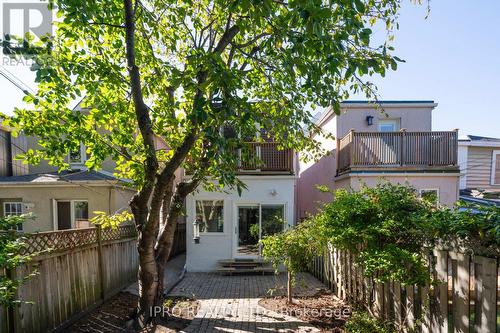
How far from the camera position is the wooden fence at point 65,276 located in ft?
13.2

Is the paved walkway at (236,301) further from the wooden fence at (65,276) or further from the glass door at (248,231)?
the wooden fence at (65,276)

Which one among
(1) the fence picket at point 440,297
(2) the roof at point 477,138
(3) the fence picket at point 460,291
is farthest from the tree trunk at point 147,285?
(2) the roof at point 477,138

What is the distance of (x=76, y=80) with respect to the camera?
13.8 ft

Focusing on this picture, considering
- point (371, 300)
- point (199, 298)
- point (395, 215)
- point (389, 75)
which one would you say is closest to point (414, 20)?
point (389, 75)

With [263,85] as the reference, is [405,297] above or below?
below

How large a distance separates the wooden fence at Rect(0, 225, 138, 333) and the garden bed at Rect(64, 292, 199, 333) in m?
0.24

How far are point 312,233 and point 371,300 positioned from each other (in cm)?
152

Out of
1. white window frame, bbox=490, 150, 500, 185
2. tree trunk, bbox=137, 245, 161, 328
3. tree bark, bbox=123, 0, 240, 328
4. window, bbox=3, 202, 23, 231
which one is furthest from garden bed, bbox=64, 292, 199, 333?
white window frame, bbox=490, 150, 500, 185

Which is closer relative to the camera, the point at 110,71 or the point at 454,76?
the point at 110,71

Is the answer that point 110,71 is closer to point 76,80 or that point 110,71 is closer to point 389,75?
point 76,80

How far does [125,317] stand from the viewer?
532cm

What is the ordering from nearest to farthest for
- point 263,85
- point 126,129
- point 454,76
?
point 126,129 < point 263,85 < point 454,76

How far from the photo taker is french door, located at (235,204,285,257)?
31.1 ft

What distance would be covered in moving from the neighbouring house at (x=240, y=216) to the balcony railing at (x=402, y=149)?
8.01ft
